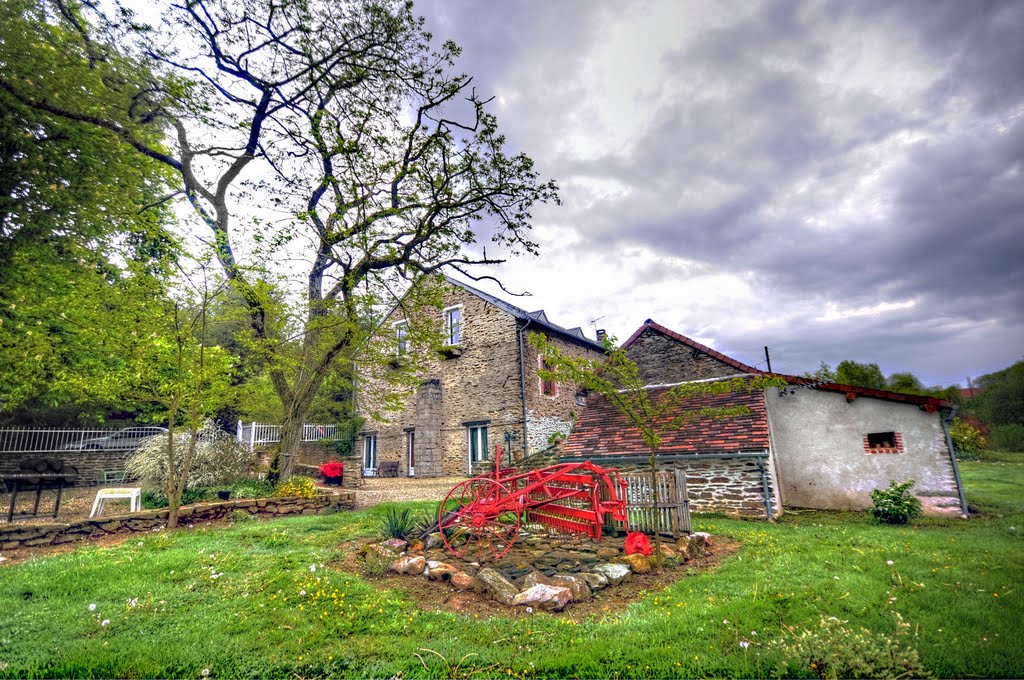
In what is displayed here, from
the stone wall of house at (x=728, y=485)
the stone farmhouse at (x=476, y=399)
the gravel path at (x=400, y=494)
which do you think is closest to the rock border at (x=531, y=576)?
the stone wall of house at (x=728, y=485)

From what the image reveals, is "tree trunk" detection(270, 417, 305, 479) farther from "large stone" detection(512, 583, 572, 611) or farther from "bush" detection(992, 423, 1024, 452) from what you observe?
"bush" detection(992, 423, 1024, 452)

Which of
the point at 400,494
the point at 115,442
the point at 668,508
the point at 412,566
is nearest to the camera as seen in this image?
the point at 412,566

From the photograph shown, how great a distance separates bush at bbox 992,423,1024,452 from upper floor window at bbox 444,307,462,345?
27.7 m

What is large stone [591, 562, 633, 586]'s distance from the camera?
5758mm

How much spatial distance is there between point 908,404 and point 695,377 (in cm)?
532

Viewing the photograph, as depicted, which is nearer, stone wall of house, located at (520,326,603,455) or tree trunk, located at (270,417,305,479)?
tree trunk, located at (270,417,305,479)

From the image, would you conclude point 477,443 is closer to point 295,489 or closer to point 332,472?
point 332,472

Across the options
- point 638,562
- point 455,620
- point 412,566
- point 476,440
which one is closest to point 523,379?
point 476,440

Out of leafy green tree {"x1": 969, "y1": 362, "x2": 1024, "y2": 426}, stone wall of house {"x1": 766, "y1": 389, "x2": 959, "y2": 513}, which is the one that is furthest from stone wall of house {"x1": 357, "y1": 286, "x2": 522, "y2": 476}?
leafy green tree {"x1": 969, "y1": 362, "x2": 1024, "y2": 426}

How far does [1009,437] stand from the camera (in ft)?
71.2

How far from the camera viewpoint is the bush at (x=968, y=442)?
69.3ft

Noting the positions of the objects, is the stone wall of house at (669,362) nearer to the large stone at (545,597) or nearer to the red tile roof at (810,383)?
the red tile roof at (810,383)

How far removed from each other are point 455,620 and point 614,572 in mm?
2418

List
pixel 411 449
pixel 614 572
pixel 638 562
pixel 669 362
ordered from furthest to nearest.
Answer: pixel 411 449
pixel 669 362
pixel 638 562
pixel 614 572
